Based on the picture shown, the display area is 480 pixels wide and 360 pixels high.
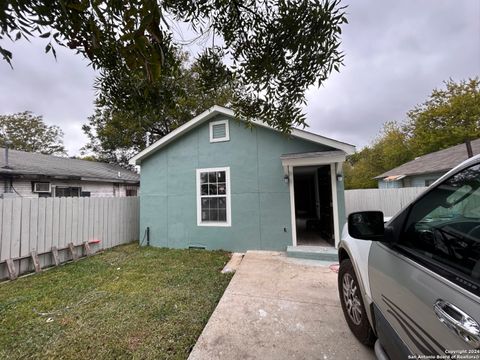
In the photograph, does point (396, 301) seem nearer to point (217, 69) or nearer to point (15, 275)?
point (217, 69)

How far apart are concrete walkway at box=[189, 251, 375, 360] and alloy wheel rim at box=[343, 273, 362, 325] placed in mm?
236

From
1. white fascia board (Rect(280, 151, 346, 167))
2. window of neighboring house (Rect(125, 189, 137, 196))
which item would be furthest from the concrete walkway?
window of neighboring house (Rect(125, 189, 137, 196))

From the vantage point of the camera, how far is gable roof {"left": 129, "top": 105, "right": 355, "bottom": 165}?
549 cm

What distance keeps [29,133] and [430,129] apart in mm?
37859

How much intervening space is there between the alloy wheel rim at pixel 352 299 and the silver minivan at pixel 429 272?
0.48m

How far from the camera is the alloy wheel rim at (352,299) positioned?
92.6 inches

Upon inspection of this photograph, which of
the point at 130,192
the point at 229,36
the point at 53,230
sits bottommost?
the point at 53,230

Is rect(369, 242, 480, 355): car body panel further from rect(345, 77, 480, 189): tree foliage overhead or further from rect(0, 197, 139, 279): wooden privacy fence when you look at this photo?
rect(345, 77, 480, 189): tree foliage overhead

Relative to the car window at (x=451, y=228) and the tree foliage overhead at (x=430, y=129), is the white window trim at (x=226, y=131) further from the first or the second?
the tree foliage overhead at (x=430, y=129)

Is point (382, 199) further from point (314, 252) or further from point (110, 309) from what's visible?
point (110, 309)

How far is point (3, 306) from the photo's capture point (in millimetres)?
3447

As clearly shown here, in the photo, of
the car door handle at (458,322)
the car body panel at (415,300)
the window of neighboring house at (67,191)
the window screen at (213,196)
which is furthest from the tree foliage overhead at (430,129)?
the window of neighboring house at (67,191)

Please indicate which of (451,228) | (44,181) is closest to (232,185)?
(451,228)

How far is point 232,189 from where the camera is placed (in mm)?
6523
